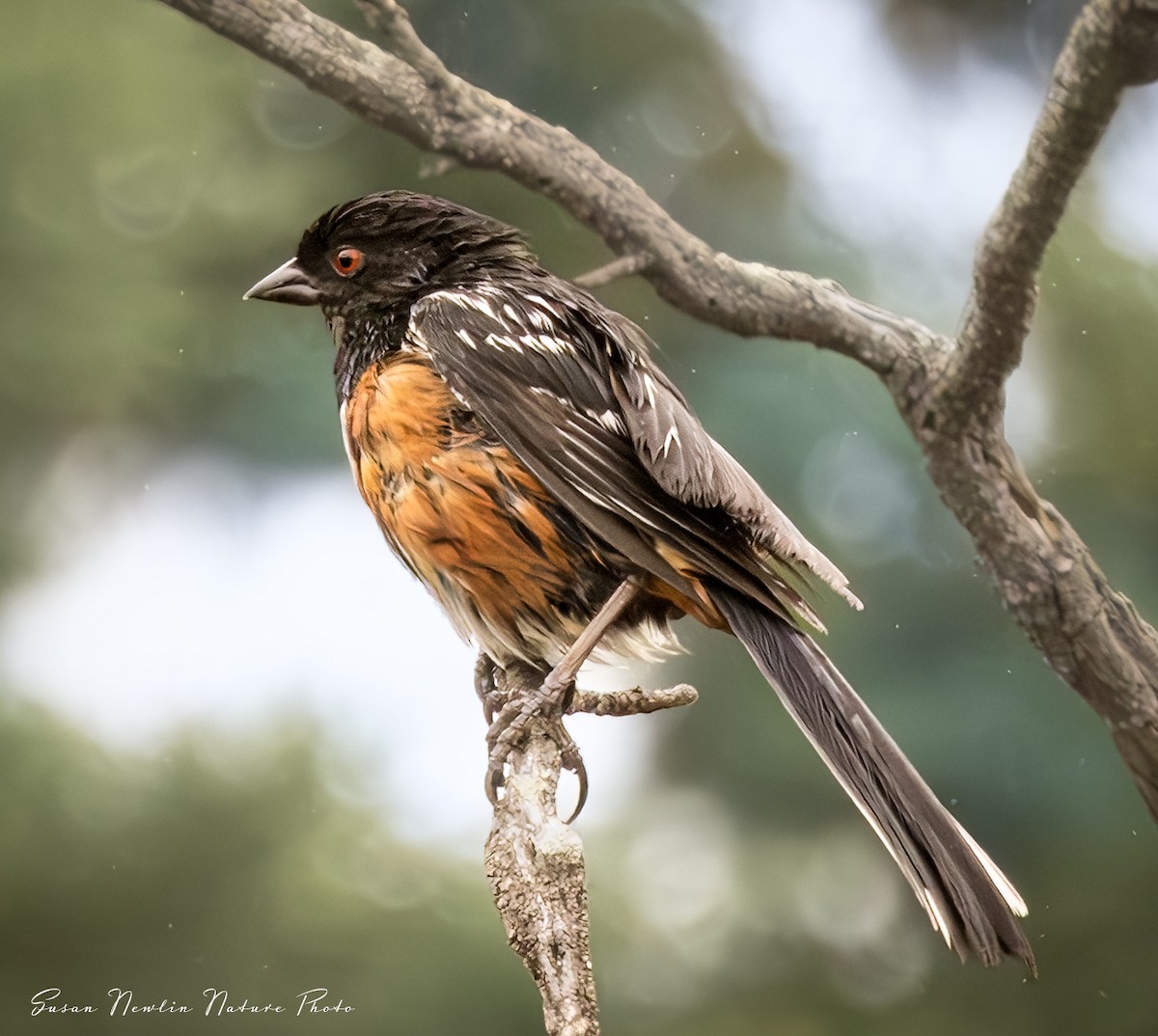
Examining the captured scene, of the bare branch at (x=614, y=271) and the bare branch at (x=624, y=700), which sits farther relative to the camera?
the bare branch at (x=614, y=271)

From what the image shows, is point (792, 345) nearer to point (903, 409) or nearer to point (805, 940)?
point (903, 409)

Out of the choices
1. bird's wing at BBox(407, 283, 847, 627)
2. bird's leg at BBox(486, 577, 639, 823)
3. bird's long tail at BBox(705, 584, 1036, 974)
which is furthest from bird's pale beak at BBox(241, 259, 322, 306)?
bird's long tail at BBox(705, 584, 1036, 974)

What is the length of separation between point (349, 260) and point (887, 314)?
0.78 m

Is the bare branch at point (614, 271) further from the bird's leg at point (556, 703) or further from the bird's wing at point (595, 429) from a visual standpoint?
the bird's leg at point (556, 703)

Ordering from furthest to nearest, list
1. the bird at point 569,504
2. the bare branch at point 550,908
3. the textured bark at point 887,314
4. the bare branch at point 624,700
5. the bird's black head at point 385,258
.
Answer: the textured bark at point 887,314
the bird's black head at point 385,258
the bare branch at point 624,700
the bird at point 569,504
the bare branch at point 550,908

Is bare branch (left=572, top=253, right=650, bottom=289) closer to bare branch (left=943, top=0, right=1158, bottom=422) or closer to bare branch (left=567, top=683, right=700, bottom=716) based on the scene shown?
bare branch (left=943, top=0, right=1158, bottom=422)

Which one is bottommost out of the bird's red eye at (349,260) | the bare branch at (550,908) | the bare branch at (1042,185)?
the bare branch at (550,908)

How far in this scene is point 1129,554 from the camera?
1870mm

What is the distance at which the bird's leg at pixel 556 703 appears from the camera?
55.9 inches

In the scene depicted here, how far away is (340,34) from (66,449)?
0.83 metres

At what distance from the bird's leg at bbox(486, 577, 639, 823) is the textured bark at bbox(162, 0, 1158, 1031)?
596mm

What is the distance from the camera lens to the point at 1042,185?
1686mm

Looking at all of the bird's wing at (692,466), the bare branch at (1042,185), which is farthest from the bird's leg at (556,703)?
the bare branch at (1042,185)

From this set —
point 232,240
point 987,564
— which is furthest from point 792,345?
point 232,240
